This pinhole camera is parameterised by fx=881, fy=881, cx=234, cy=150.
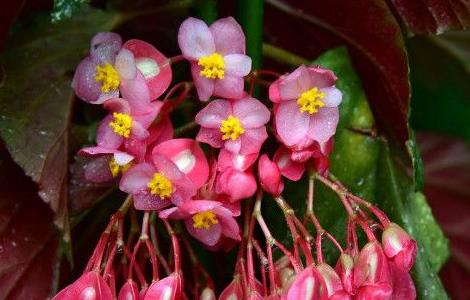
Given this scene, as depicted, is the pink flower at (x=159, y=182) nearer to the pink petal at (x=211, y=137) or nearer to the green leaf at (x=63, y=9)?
the pink petal at (x=211, y=137)

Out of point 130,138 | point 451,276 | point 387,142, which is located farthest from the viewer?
point 451,276

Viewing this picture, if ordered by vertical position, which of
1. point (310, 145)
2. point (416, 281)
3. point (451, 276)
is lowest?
point (451, 276)

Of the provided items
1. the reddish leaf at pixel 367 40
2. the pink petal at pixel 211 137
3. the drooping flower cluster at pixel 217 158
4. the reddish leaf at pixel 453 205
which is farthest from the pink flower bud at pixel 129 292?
the reddish leaf at pixel 453 205

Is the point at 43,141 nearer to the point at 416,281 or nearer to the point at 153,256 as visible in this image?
the point at 153,256

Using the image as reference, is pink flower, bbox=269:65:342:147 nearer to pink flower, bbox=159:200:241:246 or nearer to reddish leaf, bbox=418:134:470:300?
pink flower, bbox=159:200:241:246

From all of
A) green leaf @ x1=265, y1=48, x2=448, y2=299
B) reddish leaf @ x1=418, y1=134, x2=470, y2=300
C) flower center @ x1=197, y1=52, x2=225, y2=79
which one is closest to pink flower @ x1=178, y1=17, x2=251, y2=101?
flower center @ x1=197, y1=52, x2=225, y2=79

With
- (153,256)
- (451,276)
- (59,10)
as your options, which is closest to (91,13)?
(59,10)
